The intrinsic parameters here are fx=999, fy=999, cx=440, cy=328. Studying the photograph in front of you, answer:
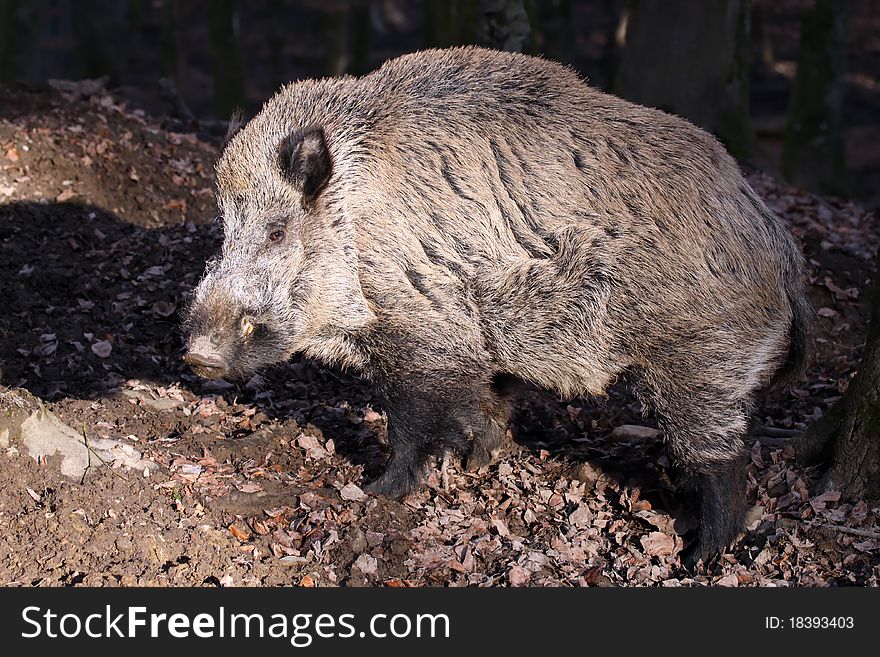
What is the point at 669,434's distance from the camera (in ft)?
16.6

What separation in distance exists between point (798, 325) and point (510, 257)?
1558mm

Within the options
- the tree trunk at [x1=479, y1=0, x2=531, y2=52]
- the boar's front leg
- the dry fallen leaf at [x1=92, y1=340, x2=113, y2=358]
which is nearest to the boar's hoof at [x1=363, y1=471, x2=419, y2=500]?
the boar's front leg

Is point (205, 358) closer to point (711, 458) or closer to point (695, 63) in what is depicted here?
point (711, 458)

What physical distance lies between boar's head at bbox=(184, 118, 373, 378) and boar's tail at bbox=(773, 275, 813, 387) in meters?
2.19

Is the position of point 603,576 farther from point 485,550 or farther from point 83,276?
point 83,276

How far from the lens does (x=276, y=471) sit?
5.59 meters

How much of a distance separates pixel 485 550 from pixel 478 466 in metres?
0.90

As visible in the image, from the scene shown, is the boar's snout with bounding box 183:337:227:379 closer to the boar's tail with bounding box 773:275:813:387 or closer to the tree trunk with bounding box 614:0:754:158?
the boar's tail with bounding box 773:275:813:387

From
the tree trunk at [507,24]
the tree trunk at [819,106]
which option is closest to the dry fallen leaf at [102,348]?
the tree trunk at [507,24]

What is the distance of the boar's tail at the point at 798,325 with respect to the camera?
5.16 m

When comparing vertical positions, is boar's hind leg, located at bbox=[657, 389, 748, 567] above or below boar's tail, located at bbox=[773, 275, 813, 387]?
below

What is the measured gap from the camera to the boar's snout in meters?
4.85

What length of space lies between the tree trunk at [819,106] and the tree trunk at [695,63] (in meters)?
2.83

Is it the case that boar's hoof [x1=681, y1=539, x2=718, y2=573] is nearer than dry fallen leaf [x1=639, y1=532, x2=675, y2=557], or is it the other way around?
boar's hoof [x1=681, y1=539, x2=718, y2=573]
